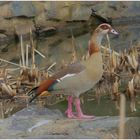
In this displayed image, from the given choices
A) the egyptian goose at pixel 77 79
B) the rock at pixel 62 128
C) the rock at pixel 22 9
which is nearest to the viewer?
the rock at pixel 62 128

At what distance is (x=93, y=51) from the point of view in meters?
4.91

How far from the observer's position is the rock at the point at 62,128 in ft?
13.6

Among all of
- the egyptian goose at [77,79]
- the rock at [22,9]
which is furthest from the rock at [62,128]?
the rock at [22,9]

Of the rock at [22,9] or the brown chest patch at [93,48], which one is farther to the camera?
the rock at [22,9]

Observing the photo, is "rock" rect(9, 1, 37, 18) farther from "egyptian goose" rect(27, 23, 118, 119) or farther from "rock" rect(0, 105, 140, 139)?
"rock" rect(0, 105, 140, 139)

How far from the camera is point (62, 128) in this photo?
4270 mm

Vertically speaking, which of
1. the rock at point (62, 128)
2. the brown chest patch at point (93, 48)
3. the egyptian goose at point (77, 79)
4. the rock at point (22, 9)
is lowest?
the rock at point (62, 128)

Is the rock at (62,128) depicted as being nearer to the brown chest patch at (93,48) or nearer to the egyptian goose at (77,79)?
the egyptian goose at (77,79)

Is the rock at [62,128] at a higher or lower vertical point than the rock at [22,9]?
lower

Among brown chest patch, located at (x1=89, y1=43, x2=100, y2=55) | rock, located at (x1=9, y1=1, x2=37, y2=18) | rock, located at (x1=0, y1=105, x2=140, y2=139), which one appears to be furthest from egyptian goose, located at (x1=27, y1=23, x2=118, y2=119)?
rock, located at (x1=9, y1=1, x2=37, y2=18)

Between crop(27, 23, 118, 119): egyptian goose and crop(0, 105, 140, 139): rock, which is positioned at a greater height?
crop(27, 23, 118, 119): egyptian goose

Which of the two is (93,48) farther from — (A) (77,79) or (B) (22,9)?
(B) (22,9)

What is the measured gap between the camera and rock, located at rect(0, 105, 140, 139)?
13.6ft

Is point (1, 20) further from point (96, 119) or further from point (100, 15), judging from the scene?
point (96, 119)
